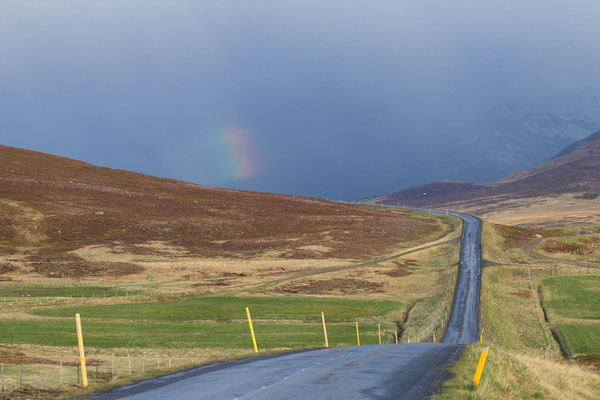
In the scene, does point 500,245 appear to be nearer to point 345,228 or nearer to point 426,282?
point 345,228

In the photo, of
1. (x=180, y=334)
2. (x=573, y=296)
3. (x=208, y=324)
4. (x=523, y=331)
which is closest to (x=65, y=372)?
(x=180, y=334)

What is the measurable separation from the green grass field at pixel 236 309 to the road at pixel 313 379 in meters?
34.9

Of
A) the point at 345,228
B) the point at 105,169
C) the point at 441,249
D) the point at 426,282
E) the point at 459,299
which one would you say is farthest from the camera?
the point at 105,169

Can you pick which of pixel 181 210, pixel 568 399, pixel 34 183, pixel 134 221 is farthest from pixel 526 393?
pixel 34 183

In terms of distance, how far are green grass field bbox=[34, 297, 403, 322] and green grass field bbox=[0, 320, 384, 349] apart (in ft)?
13.0

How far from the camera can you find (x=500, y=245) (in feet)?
424

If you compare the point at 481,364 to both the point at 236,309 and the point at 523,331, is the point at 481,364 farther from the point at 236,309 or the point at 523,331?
the point at 236,309

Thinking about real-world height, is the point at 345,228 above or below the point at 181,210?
below

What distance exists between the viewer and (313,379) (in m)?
20.5

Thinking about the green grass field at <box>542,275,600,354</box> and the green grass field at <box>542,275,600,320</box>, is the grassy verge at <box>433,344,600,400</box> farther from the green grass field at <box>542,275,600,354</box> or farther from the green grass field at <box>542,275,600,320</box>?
the green grass field at <box>542,275,600,320</box>

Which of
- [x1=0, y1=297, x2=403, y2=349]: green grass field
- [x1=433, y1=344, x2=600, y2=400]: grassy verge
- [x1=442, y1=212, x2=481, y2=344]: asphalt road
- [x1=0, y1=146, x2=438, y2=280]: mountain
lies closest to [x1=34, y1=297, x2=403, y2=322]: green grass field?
[x1=0, y1=297, x2=403, y2=349]: green grass field

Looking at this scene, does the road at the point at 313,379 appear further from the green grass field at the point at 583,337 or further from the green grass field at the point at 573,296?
the green grass field at the point at 573,296

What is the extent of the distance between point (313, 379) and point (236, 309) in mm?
49157

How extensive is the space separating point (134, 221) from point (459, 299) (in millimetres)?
76697
